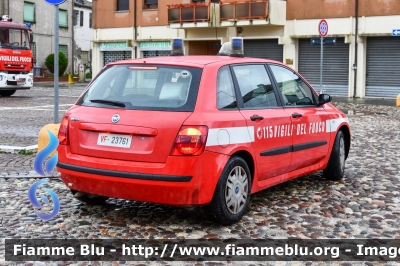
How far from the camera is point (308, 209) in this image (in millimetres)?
6570

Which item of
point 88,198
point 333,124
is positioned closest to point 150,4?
point 333,124

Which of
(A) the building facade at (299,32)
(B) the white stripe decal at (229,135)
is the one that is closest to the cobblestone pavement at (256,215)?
(B) the white stripe decal at (229,135)

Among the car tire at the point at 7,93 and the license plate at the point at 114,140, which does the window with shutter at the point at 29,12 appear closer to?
the car tire at the point at 7,93

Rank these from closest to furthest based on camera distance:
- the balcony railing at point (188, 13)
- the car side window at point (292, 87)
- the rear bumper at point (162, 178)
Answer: the rear bumper at point (162, 178) → the car side window at point (292, 87) → the balcony railing at point (188, 13)

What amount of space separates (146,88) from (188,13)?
29.0 metres

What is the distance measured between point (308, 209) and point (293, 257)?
1.67 metres

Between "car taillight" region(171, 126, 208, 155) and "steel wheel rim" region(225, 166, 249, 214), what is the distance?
19.8 inches

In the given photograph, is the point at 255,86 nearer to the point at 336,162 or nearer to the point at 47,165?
the point at 336,162

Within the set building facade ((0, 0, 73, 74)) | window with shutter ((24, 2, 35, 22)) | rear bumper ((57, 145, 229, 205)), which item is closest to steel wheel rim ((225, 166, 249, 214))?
rear bumper ((57, 145, 229, 205))

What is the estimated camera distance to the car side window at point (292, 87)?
7113 millimetres

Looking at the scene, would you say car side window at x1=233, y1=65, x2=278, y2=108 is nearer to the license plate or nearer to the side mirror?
the side mirror

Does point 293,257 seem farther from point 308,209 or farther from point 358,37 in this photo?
point 358,37

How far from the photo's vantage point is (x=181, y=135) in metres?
5.52

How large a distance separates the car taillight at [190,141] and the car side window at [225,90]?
0.51 metres
